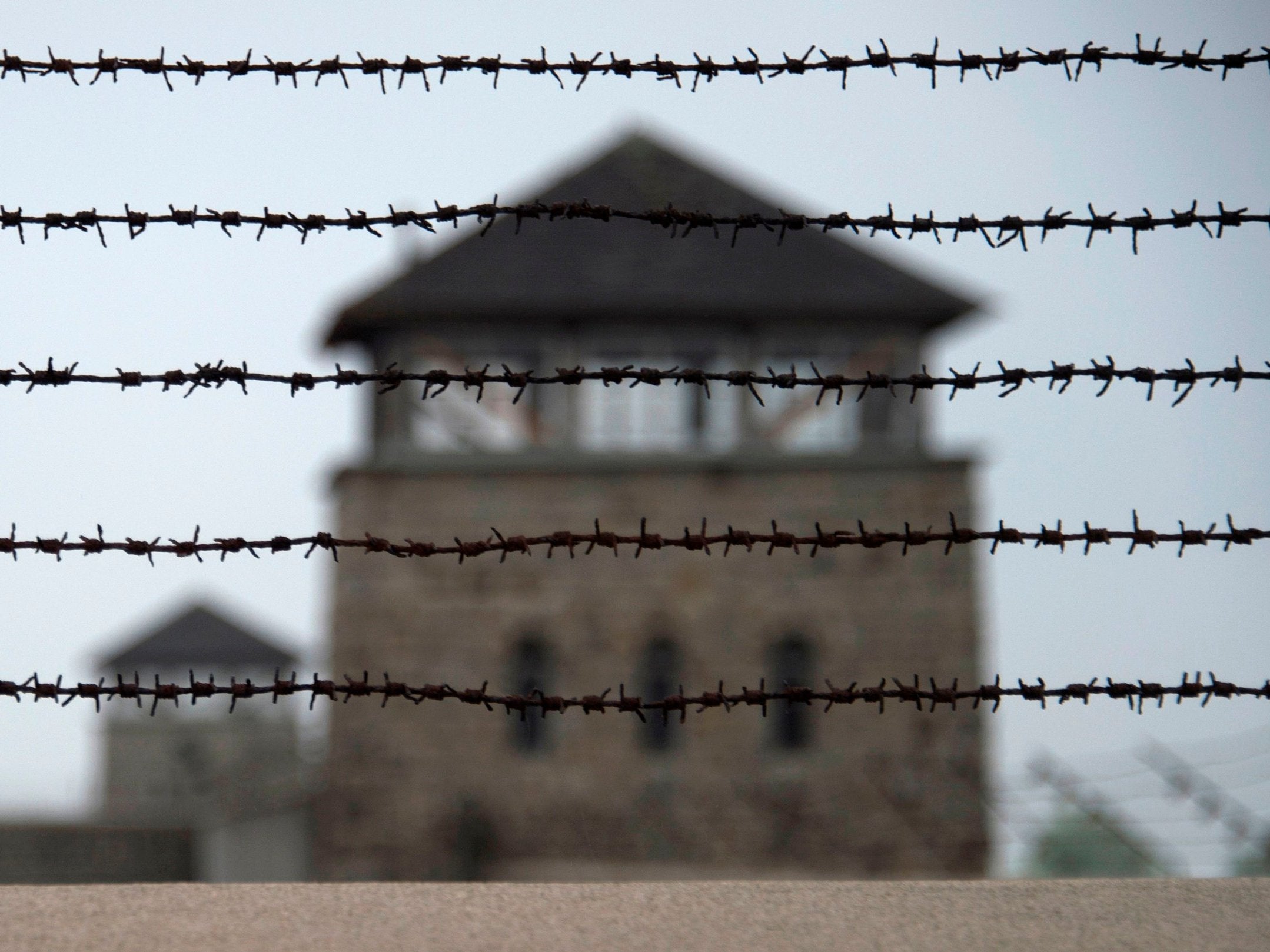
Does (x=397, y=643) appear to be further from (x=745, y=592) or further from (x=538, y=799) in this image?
(x=745, y=592)

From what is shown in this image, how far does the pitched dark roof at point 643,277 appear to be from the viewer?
24.3 meters

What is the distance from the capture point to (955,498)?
939 inches

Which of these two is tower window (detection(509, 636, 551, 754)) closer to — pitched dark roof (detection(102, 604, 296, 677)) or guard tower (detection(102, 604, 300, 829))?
guard tower (detection(102, 604, 300, 829))

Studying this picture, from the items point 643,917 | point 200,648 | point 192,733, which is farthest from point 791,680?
point 200,648

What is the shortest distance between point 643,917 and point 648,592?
2136 cm

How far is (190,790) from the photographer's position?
1441 inches

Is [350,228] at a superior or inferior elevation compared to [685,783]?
superior

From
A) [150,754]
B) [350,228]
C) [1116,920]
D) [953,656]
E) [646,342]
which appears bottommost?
[150,754]

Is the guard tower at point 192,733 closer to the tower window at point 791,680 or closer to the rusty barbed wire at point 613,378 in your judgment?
the tower window at point 791,680

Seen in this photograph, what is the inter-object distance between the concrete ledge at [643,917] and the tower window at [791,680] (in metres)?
20.9

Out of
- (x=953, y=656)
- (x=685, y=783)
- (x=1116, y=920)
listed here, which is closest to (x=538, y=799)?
(x=685, y=783)

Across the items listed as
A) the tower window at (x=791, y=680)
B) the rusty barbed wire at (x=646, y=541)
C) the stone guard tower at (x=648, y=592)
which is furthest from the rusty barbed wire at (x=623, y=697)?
the tower window at (x=791, y=680)

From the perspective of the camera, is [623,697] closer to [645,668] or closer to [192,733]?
[645,668]

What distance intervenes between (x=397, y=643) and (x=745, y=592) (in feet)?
16.8
